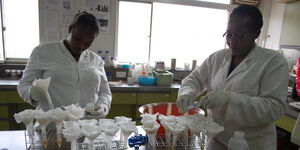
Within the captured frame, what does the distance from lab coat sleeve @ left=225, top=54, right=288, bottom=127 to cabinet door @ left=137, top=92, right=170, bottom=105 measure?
1.77m

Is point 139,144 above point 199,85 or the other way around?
the other way around

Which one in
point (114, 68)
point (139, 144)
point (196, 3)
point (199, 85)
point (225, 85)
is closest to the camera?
point (139, 144)

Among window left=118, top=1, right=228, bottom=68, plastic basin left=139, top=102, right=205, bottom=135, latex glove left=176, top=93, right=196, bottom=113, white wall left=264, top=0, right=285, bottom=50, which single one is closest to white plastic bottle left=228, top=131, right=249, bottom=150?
latex glove left=176, top=93, right=196, bottom=113

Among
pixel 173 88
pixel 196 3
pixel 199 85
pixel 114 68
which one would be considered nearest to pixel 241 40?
pixel 199 85

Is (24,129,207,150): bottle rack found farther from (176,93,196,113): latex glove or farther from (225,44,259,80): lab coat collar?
(225,44,259,80): lab coat collar

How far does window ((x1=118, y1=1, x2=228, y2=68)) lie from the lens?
341cm

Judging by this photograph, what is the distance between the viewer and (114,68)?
127 inches

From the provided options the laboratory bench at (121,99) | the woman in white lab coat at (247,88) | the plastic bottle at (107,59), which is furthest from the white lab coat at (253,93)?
the plastic bottle at (107,59)

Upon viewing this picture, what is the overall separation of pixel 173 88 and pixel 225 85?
1.68 m

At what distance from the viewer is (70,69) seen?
1465 mm

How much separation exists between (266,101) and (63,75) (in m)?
1.30

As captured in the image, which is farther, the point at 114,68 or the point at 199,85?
the point at 114,68

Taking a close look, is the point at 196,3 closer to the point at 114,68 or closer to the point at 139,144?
the point at 114,68

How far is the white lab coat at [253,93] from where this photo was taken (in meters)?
1.01
